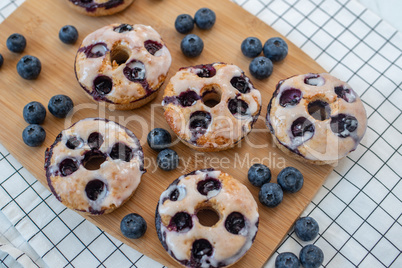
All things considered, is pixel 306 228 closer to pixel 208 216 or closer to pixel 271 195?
pixel 271 195

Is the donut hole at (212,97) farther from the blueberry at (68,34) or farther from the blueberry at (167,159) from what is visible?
the blueberry at (68,34)

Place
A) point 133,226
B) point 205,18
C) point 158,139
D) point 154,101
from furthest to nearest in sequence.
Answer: point 205,18
point 154,101
point 158,139
point 133,226

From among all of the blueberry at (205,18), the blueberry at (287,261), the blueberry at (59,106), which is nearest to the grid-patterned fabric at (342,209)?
the blueberry at (287,261)

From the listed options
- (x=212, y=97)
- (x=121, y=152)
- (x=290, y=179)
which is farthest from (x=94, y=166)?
(x=290, y=179)

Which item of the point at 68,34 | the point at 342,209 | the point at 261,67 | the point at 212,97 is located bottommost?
the point at 68,34

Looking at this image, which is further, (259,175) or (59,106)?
(59,106)

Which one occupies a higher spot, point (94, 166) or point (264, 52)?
point (264, 52)

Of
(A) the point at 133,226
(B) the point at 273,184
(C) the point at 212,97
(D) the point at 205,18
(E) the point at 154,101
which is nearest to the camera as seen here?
(A) the point at 133,226
